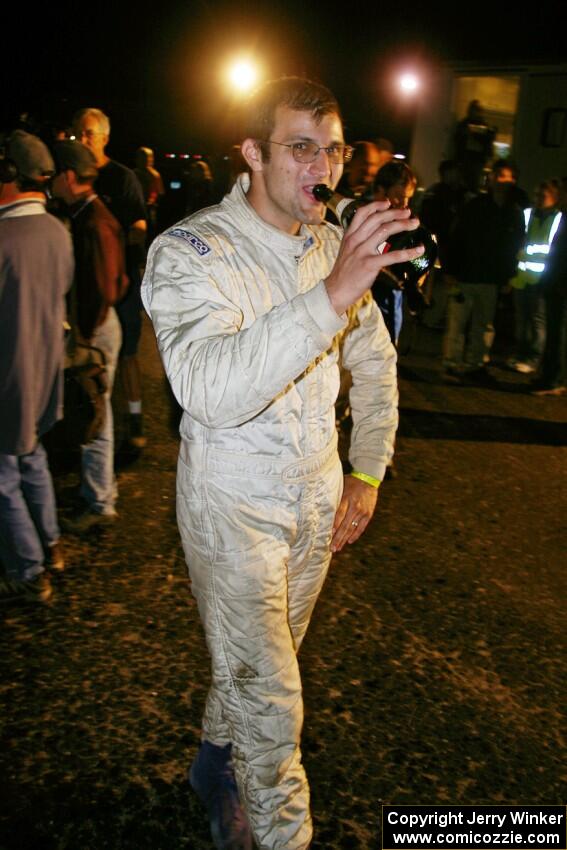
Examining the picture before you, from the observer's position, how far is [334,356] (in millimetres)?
2223

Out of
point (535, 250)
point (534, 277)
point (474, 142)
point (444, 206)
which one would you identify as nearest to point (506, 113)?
point (474, 142)

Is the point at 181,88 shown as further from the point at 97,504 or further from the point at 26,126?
the point at 97,504

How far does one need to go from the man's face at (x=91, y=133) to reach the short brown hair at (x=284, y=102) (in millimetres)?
3822

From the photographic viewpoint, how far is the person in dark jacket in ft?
25.9

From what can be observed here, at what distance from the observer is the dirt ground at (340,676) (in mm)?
2586

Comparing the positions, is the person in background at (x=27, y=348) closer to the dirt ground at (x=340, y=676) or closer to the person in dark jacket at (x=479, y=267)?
the dirt ground at (x=340, y=676)

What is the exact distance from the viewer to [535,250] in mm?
8469

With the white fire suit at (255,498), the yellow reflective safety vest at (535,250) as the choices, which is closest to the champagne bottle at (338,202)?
the white fire suit at (255,498)

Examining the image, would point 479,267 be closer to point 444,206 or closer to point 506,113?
point 444,206

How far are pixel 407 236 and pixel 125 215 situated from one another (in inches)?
176

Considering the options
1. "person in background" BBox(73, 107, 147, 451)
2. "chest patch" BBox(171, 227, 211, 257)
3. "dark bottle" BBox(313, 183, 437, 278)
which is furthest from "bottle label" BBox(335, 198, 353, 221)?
"person in background" BBox(73, 107, 147, 451)

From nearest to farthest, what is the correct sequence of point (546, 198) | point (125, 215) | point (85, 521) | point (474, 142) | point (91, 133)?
1. point (85, 521)
2. point (91, 133)
3. point (125, 215)
4. point (546, 198)
5. point (474, 142)

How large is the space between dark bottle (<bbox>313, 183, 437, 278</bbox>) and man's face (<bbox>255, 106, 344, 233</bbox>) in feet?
0.14

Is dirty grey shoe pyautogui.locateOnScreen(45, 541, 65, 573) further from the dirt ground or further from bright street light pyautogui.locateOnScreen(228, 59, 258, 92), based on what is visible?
bright street light pyautogui.locateOnScreen(228, 59, 258, 92)
